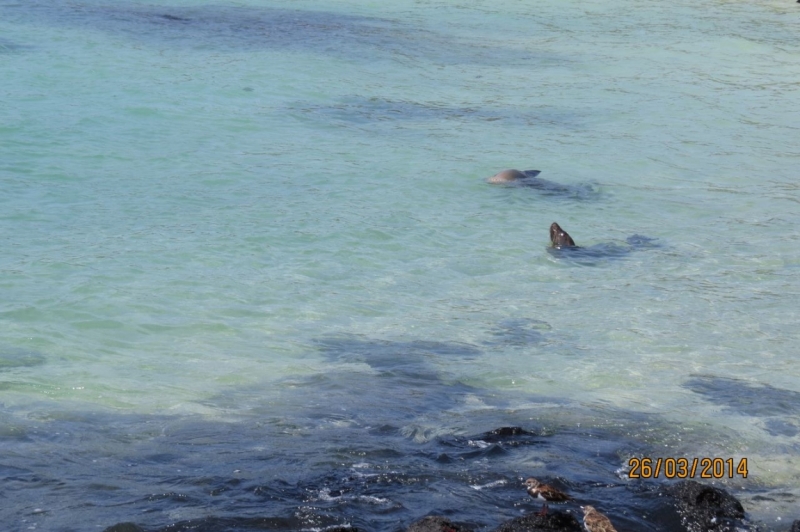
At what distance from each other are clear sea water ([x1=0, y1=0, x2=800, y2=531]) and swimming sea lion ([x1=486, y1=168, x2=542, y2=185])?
0.19m

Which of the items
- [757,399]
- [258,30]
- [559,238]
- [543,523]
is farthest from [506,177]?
[258,30]

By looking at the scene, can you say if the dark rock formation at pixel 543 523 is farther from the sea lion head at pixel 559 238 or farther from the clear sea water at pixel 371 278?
the sea lion head at pixel 559 238

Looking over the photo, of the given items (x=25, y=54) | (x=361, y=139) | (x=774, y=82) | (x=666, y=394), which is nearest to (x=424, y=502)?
(x=666, y=394)

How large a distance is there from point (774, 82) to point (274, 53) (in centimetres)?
974

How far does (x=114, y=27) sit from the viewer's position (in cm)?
2056

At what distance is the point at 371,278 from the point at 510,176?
12.6ft

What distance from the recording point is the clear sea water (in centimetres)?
543

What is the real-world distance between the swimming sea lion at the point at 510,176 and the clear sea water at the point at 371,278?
0.19m

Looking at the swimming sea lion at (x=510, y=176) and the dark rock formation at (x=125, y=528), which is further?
the swimming sea lion at (x=510, y=176)
